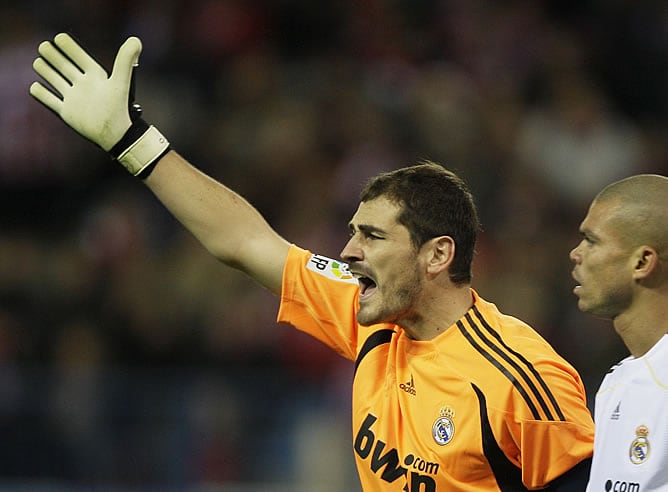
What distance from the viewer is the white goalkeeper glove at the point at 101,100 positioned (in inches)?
198

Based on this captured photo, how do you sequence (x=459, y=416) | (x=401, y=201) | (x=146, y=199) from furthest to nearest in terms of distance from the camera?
(x=146, y=199), (x=401, y=201), (x=459, y=416)

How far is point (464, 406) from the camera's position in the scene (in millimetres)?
4473

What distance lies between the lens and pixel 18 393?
9062 mm

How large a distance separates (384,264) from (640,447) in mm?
1239

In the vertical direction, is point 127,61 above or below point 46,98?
above

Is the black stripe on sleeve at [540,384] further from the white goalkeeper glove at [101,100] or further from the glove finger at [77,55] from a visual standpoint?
the glove finger at [77,55]

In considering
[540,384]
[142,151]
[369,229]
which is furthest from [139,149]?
[540,384]

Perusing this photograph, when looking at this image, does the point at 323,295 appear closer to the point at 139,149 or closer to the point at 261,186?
the point at 139,149

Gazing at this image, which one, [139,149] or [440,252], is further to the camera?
[139,149]

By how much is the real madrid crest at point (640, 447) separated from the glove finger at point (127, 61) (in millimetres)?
2346

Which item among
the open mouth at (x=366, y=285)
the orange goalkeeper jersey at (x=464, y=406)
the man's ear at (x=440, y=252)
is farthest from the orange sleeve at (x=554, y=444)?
the open mouth at (x=366, y=285)

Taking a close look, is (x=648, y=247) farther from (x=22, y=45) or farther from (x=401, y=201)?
(x=22, y=45)

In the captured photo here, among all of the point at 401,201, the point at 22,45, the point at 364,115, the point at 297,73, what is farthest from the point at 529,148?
the point at 401,201

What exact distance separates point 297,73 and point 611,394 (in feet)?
26.9
